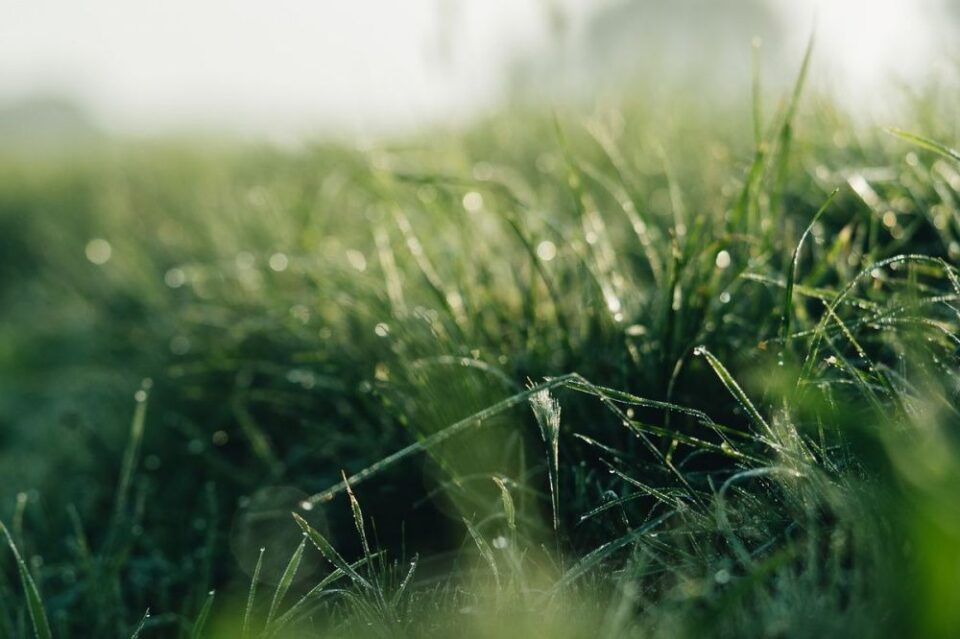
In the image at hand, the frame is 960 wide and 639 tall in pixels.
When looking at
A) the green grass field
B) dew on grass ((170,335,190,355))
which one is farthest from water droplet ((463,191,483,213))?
dew on grass ((170,335,190,355))

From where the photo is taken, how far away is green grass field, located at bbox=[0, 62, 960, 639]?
0.86 metres

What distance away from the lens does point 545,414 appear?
0.95 meters

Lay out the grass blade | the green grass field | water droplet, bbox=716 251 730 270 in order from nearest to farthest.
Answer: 1. the green grass field
2. the grass blade
3. water droplet, bbox=716 251 730 270

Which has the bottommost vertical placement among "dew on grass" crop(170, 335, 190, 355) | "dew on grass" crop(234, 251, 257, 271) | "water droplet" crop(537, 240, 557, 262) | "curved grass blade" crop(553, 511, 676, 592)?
"curved grass blade" crop(553, 511, 676, 592)

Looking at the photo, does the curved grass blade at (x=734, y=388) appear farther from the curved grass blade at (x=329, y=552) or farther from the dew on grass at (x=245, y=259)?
the dew on grass at (x=245, y=259)

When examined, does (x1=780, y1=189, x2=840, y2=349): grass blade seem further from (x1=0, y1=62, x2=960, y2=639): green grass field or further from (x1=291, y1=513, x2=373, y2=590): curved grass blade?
(x1=291, y1=513, x2=373, y2=590): curved grass blade

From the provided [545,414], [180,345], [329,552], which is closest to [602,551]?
[545,414]

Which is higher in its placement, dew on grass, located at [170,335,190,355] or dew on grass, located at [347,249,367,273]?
dew on grass, located at [347,249,367,273]

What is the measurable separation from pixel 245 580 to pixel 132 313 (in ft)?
4.47

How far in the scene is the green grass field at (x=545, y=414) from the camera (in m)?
0.86

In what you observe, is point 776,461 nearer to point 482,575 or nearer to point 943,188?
point 482,575

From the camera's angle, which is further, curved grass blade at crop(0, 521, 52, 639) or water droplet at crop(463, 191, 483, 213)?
water droplet at crop(463, 191, 483, 213)

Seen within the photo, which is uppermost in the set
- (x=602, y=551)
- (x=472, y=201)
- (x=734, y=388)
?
(x=472, y=201)

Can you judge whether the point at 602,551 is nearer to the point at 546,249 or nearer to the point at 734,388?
the point at 734,388
